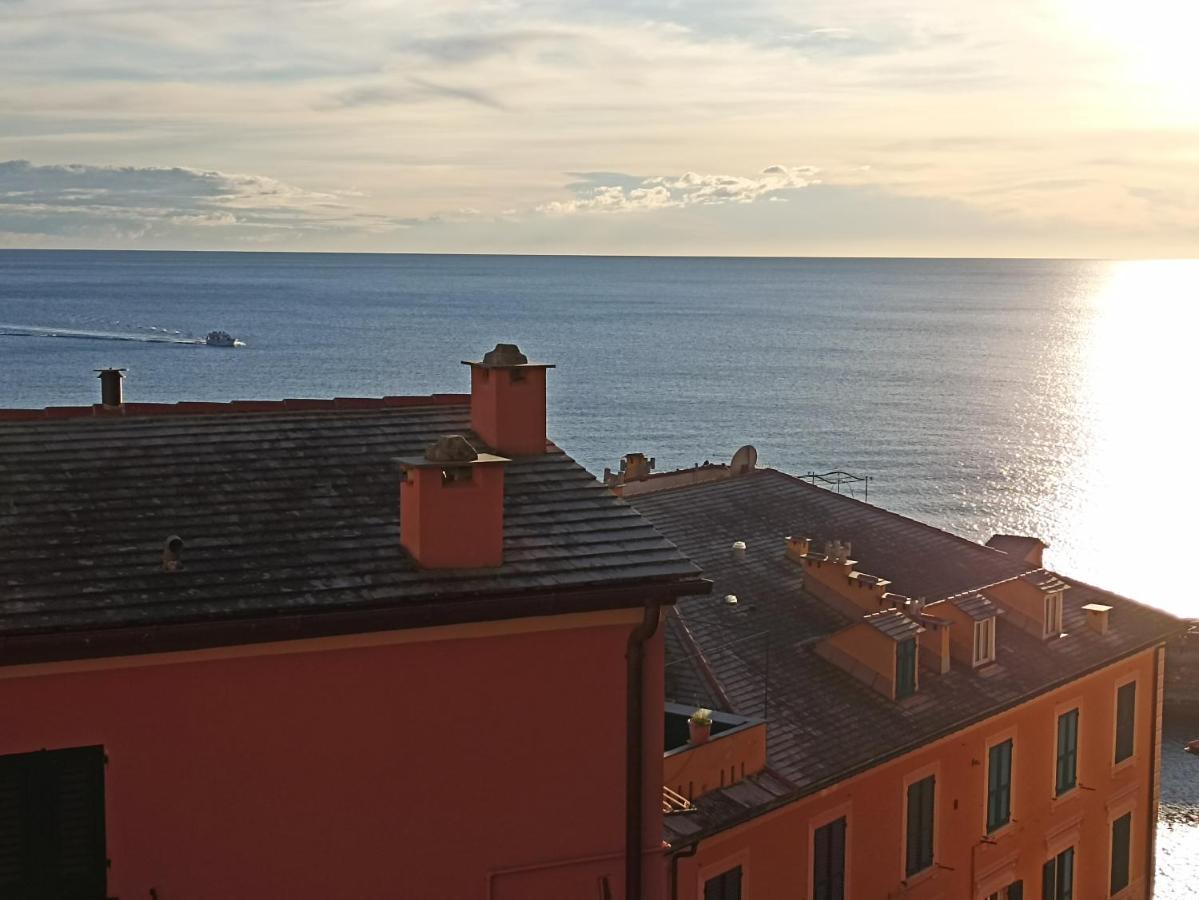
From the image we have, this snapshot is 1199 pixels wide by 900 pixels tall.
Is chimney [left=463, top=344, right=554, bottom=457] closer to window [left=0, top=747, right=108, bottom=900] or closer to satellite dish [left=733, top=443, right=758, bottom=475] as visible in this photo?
window [left=0, top=747, right=108, bottom=900]

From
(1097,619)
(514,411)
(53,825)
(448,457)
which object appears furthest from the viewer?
(1097,619)

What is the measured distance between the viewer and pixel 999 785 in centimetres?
2516

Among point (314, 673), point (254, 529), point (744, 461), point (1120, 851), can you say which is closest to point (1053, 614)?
point (1120, 851)

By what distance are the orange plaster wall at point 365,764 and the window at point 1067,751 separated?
626 inches

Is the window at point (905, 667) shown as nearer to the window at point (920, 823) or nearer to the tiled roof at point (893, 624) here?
the tiled roof at point (893, 624)

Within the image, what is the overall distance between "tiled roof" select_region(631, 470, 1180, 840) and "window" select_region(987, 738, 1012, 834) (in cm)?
92

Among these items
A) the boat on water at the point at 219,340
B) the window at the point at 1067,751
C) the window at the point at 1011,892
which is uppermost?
the boat on water at the point at 219,340

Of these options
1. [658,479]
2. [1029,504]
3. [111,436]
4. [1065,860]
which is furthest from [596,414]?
[111,436]

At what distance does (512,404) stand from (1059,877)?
17799 millimetres

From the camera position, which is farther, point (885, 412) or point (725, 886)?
point (885, 412)

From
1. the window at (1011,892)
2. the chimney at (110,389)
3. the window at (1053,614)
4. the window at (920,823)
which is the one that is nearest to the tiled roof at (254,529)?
the chimney at (110,389)

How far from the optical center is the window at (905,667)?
76.9 ft

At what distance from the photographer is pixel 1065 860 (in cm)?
2772

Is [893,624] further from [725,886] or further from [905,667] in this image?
[725,886]
